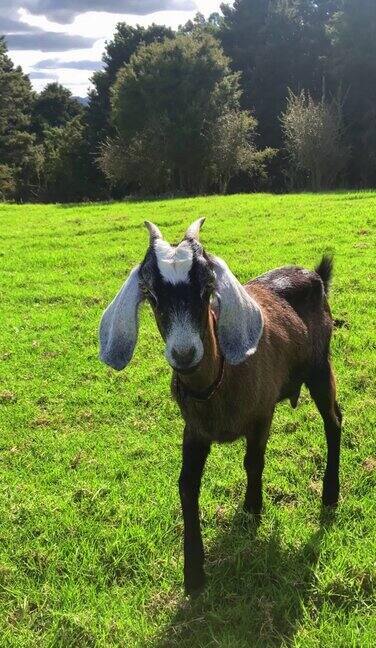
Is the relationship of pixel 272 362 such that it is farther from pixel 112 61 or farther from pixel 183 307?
pixel 112 61

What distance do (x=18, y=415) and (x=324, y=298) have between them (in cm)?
271

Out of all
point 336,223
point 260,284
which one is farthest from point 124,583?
point 336,223

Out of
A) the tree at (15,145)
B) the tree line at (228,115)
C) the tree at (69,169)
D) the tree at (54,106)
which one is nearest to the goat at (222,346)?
the tree line at (228,115)

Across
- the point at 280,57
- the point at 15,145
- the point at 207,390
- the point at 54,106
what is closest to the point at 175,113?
the point at 280,57

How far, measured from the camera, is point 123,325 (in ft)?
8.14

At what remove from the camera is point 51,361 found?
613 cm

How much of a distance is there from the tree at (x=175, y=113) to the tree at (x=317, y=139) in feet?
7.24

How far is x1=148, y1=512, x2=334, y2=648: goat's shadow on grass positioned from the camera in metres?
2.76

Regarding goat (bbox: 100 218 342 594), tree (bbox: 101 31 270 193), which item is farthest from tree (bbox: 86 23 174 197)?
goat (bbox: 100 218 342 594)

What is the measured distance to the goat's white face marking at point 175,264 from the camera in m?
2.34

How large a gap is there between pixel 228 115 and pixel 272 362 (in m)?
25.9

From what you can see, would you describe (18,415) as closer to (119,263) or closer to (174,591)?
(174,591)

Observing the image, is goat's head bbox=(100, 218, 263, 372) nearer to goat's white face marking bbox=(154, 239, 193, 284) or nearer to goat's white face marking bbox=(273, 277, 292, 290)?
goat's white face marking bbox=(154, 239, 193, 284)

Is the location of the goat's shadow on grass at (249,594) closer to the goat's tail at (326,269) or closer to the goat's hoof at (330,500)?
the goat's hoof at (330,500)
